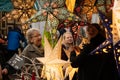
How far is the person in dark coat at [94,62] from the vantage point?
15.3ft

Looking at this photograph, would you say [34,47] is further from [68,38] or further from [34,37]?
[68,38]

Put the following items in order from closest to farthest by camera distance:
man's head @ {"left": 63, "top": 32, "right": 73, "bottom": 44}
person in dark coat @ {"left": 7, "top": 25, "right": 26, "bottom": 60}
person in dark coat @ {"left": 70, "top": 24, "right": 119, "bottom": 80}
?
person in dark coat @ {"left": 70, "top": 24, "right": 119, "bottom": 80}, man's head @ {"left": 63, "top": 32, "right": 73, "bottom": 44}, person in dark coat @ {"left": 7, "top": 25, "right": 26, "bottom": 60}

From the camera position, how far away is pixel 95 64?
4.84m

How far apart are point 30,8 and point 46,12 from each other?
81 centimetres

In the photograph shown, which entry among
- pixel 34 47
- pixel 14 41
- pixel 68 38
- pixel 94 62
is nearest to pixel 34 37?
pixel 34 47

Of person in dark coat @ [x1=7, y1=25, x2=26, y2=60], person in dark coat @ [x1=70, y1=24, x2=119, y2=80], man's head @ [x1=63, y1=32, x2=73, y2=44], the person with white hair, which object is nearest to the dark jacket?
person in dark coat @ [x1=70, y1=24, x2=119, y2=80]

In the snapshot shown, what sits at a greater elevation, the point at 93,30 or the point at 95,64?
the point at 93,30

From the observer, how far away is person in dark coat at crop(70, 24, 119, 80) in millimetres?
4660

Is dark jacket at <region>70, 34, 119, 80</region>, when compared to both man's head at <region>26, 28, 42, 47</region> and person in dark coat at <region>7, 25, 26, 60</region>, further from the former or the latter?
person in dark coat at <region>7, 25, 26, 60</region>

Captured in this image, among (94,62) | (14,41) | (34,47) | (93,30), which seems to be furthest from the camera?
(14,41)

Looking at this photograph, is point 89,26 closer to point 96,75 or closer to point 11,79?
point 96,75

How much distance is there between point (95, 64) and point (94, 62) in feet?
0.09

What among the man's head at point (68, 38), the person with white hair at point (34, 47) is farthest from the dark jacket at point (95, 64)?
the person with white hair at point (34, 47)

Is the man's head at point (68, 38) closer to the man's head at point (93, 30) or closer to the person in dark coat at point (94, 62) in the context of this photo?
the person in dark coat at point (94, 62)
